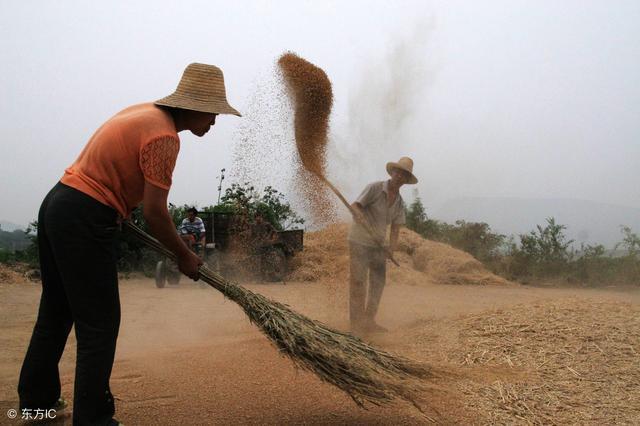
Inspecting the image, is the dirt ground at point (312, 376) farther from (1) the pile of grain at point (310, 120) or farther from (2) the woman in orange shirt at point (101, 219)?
(1) the pile of grain at point (310, 120)

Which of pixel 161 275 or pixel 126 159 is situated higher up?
pixel 126 159

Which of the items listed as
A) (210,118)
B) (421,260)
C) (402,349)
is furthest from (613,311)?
(421,260)

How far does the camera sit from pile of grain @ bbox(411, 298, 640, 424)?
269cm

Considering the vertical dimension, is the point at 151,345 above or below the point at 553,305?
below

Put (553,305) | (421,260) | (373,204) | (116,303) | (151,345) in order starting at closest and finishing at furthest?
(116,303) → (151,345) → (553,305) → (373,204) → (421,260)

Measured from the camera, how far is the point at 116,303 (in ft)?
7.41

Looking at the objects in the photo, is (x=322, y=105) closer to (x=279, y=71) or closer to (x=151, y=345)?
(x=279, y=71)

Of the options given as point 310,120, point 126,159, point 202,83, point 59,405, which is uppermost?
point 310,120

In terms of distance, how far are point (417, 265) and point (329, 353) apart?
887 centimetres

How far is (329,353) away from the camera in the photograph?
8.21ft

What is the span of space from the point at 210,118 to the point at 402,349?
7.81ft

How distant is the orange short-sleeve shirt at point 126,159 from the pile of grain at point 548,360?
1955mm

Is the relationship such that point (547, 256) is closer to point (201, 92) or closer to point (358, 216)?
point (358, 216)

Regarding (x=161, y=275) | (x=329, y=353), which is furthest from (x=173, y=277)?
(x=329, y=353)
